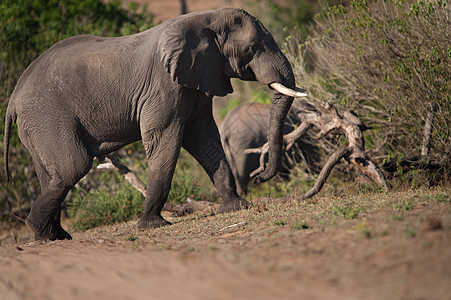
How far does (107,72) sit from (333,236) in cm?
387

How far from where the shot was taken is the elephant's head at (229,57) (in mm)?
7457

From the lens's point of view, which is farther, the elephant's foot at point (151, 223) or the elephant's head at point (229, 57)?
the elephant's foot at point (151, 223)

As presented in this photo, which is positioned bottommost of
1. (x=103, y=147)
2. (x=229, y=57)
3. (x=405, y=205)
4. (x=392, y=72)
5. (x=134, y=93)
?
(x=405, y=205)

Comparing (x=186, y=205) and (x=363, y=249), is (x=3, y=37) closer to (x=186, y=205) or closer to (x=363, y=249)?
(x=186, y=205)

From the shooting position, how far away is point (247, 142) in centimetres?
1117

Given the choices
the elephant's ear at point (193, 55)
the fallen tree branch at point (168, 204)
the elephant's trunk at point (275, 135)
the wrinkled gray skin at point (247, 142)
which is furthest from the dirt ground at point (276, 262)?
the wrinkled gray skin at point (247, 142)

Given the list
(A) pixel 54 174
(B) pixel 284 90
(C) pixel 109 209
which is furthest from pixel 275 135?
(C) pixel 109 209

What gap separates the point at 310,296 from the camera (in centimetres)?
369

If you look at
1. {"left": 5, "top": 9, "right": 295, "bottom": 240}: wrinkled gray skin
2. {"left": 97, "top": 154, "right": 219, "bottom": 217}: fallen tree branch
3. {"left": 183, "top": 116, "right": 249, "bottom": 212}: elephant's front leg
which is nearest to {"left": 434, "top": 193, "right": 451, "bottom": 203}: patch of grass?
{"left": 5, "top": 9, "right": 295, "bottom": 240}: wrinkled gray skin

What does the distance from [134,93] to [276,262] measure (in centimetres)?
380

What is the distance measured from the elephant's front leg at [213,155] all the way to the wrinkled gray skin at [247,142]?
2.86 metres

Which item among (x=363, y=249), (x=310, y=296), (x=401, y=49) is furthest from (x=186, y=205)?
(x=310, y=296)

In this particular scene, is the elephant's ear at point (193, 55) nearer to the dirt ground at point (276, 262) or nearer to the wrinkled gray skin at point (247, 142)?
the dirt ground at point (276, 262)

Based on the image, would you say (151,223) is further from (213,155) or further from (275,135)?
(275,135)
